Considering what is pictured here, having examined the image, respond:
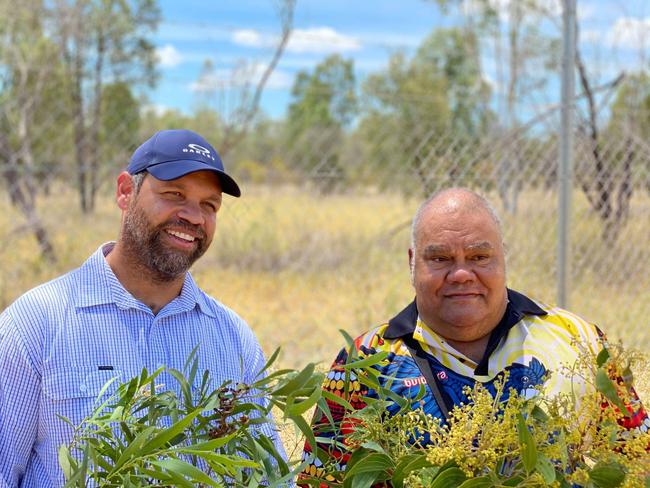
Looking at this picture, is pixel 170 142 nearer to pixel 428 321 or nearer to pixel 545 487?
pixel 428 321

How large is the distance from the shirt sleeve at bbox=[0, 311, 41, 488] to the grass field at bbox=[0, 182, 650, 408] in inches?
103

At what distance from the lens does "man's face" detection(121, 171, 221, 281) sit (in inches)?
76.1

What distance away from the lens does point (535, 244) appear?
4.94m

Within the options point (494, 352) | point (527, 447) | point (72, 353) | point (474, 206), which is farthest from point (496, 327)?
point (72, 353)

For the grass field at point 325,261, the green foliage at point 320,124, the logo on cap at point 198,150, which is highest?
the logo on cap at point 198,150

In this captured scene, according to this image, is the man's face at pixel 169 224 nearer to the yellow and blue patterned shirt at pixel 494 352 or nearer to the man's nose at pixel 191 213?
the man's nose at pixel 191 213

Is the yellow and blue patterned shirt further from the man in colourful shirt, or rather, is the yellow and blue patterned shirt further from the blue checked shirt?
the blue checked shirt

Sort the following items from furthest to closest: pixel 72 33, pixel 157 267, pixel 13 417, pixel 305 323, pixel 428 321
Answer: pixel 305 323
pixel 72 33
pixel 428 321
pixel 157 267
pixel 13 417

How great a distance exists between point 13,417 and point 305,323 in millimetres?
5275

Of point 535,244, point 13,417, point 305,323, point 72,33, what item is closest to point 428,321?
point 13,417

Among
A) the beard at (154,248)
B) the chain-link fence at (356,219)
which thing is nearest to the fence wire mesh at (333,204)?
the chain-link fence at (356,219)

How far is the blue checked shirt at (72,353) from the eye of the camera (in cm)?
175

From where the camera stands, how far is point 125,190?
2.07 metres

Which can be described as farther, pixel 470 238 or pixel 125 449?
pixel 470 238
